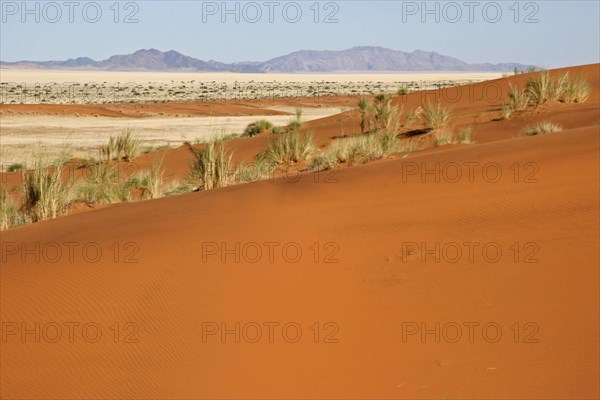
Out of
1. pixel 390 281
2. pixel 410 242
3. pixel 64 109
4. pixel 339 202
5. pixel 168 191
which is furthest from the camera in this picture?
pixel 64 109

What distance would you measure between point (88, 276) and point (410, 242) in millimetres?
2974

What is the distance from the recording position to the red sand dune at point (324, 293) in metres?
5.54

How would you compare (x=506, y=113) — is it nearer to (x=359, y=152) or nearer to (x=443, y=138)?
(x=443, y=138)

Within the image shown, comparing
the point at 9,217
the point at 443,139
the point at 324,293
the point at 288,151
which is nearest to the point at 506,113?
the point at 443,139

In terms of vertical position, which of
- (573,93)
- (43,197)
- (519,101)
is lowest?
(43,197)

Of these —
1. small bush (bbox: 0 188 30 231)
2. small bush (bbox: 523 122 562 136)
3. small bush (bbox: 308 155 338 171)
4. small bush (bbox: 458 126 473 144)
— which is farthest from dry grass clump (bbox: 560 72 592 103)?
small bush (bbox: 0 188 30 231)

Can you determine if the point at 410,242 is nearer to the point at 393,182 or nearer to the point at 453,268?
the point at 453,268

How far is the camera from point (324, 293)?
667 cm

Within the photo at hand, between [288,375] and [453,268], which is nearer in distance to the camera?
[288,375]

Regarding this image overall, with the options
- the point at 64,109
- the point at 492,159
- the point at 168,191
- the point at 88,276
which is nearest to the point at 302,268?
the point at 88,276

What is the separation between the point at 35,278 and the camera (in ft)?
23.1

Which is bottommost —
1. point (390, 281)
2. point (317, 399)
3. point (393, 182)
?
point (317, 399)

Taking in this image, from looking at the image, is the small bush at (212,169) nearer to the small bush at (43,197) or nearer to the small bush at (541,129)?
the small bush at (43,197)

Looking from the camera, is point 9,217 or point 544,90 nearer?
point 9,217
